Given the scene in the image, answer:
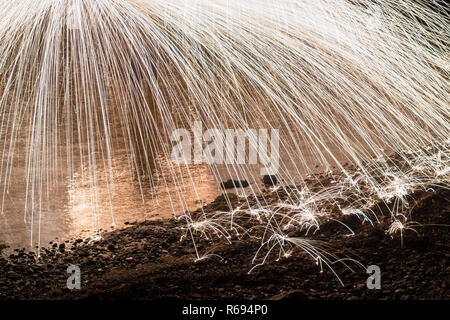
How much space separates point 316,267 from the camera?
2.01 meters

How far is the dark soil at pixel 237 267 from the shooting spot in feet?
6.07

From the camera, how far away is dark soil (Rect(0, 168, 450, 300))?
6.07 feet

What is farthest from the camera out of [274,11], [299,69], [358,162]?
[299,69]

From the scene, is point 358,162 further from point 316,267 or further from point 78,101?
point 78,101

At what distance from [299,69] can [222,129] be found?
3.99ft
